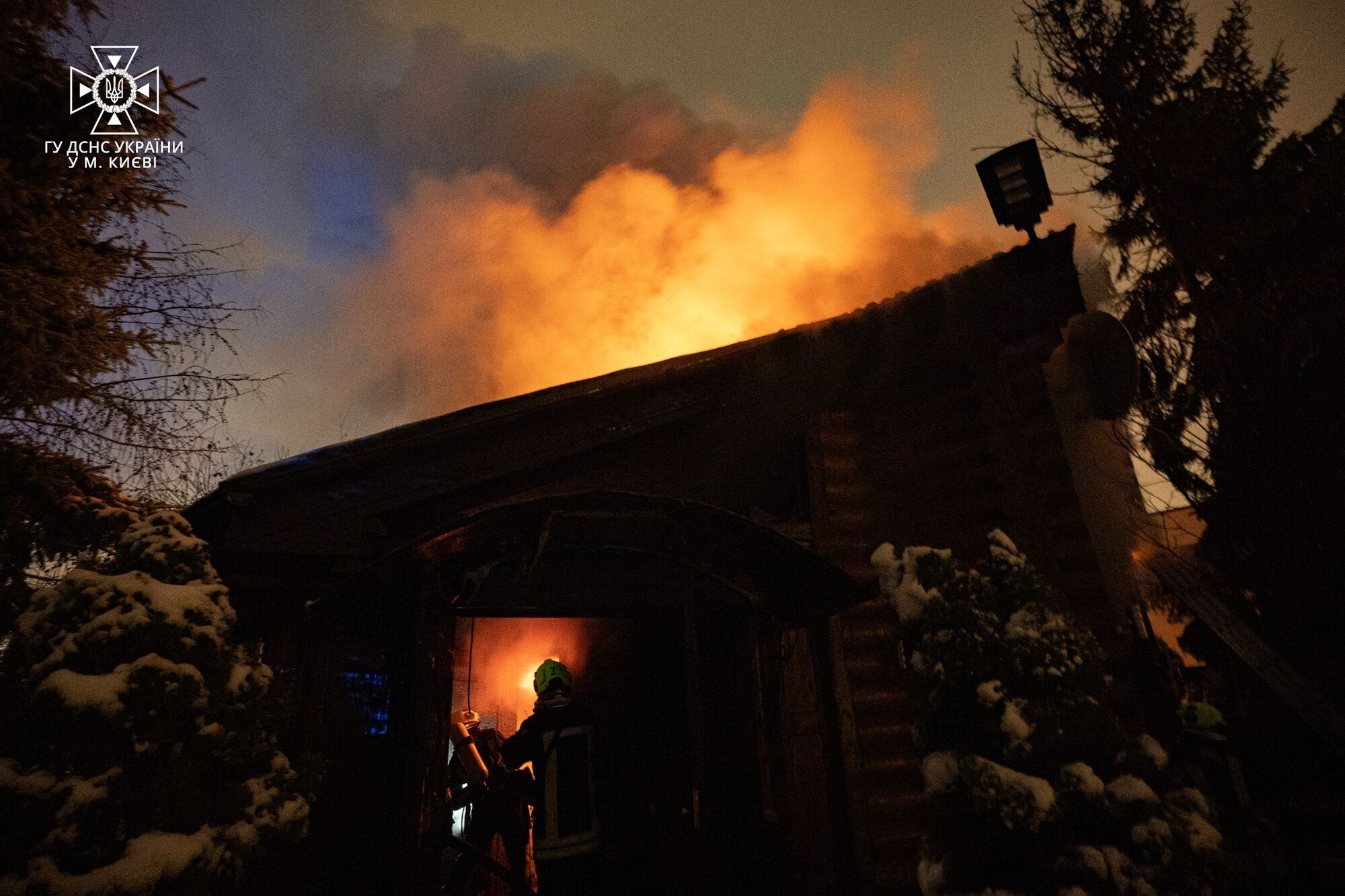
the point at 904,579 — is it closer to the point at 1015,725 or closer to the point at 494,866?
the point at 1015,725

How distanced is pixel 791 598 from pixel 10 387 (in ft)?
31.2

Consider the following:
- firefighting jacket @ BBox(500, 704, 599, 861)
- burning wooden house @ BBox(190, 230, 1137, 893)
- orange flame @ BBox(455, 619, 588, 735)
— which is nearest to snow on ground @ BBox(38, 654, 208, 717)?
burning wooden house @ BBox(190, 230, 1137, 893)

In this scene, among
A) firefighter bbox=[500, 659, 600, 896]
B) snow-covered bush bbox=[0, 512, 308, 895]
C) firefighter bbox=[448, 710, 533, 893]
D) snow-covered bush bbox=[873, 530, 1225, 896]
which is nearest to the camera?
snow-covered bush bbox=[0, 512, 308, 895]

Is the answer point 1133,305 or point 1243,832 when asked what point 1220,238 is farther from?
point 1243,832

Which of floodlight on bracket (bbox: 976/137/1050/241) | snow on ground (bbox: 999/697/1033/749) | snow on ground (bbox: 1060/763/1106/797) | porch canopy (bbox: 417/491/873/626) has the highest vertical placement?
floodlight on bracket (bbox: 976/137/1050/241)

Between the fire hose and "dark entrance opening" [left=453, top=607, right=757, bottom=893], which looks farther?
"dark entrance opening" [left=453, top=607, right=757, bottom=893]

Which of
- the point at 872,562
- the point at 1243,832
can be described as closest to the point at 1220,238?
the point at 1243,832

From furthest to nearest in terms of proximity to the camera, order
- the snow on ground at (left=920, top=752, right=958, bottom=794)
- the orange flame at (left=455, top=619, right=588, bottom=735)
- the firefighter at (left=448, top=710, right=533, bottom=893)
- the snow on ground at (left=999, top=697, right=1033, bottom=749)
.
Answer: the orange flame at (left=455, top=619, right=588, bottom=735)
the firefighter at (left=448, top=710, right=533, bottom=893)
the snow on ground at (left=920, top=752, right=958, bottom=794)
the snow on ground at (left=999, top=697, right=1033, bottom=749)

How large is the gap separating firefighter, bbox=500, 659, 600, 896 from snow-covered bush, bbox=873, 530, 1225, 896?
9.67 feet

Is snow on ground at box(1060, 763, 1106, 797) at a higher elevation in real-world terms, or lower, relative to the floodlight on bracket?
lower

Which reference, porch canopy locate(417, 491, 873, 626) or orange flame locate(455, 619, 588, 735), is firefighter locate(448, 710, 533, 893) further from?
orange flame locate(455, 619, 588, 735)

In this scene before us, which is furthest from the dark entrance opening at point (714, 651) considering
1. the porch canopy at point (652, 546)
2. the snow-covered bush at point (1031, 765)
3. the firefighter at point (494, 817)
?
the snow-covered bush at point (1031, 765)

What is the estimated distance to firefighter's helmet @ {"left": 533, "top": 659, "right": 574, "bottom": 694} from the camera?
6012mm

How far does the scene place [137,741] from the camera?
3639mm
